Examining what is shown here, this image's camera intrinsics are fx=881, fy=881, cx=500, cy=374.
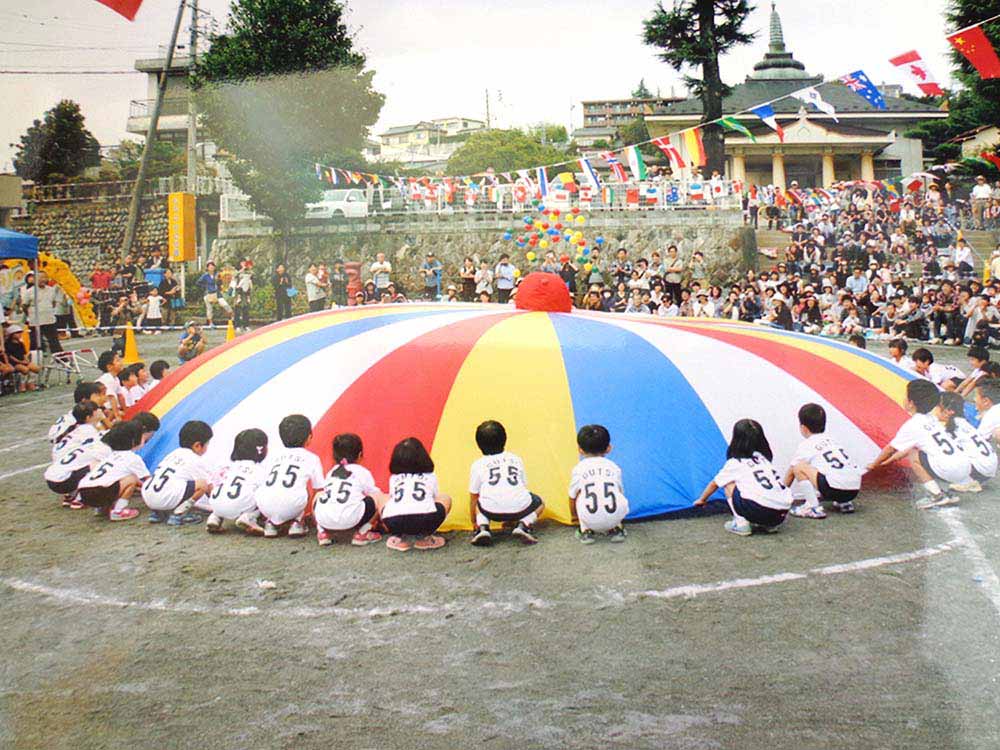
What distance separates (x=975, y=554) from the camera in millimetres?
4422

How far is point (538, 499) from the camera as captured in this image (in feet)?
15.9

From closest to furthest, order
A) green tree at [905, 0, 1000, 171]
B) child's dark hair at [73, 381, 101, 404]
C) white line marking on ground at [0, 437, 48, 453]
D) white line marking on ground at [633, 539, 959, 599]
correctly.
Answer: white line marking on ground at [633, 539, 959, 599] < green tree at [905, 0, 1000, 171] < child's dark hair at [73, 381, 101, 404] < white line marking on ground at [0, 437, 48, 453]

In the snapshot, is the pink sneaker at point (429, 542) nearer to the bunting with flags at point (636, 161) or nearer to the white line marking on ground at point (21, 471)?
the white line marking on ground at point (21, 471)

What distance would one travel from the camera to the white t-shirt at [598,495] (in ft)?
15.4

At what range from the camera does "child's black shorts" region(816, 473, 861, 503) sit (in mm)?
5082

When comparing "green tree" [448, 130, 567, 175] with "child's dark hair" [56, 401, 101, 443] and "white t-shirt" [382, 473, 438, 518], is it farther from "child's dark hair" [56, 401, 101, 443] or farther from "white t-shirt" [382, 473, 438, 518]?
"white t-shirt" [382, 473, 438, 518]

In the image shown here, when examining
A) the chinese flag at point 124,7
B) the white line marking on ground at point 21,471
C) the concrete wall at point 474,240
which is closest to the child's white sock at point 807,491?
the chinese flag at point 124,7

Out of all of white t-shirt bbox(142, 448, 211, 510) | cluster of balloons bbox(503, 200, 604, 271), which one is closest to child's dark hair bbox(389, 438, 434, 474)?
white t-shirt bbox(142, 448, 211, 510)

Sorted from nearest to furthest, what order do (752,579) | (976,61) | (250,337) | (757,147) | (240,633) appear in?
(240,633), (752,579), (976,61), (250,337), (757,147)

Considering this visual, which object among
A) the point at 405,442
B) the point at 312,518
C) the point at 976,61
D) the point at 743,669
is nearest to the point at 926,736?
the point at 743,669

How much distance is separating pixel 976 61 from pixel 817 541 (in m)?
3.82

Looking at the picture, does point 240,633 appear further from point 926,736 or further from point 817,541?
point 817,541

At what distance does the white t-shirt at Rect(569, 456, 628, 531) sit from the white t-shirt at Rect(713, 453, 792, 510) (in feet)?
2.01

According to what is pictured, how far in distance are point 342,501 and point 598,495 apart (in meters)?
1.38
